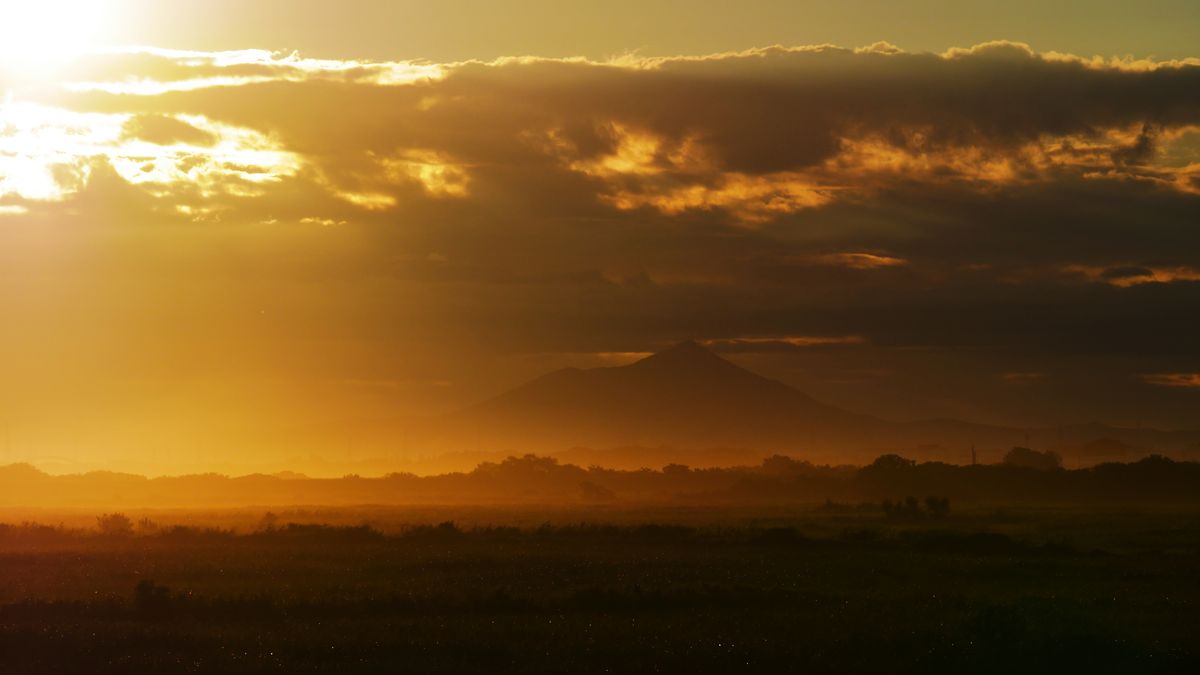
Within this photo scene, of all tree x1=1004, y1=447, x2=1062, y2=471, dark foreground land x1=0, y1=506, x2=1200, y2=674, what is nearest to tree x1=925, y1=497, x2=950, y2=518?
dark foreground land x1=0, y1=506, x2=1200, y2=674

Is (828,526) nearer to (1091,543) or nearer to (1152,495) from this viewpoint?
(1091,543)

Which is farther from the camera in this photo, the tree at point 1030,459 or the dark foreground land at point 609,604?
the tree at point 1030,459

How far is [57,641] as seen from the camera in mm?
32094

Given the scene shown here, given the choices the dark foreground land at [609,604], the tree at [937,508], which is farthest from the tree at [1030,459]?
the dark foreground land at [609,604]

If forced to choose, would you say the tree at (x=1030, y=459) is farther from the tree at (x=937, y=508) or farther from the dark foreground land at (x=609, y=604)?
the dark foreground land at (x=609, y=604)

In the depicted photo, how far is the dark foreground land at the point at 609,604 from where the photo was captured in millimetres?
29828

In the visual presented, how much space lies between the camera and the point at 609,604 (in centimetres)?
3909

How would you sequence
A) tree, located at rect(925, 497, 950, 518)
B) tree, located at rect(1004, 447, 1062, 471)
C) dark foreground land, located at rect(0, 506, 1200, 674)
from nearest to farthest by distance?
dark foreground land, located at rect(0, 506, 1200, 674), tree, located at rect(925, 497, 950, 518), tree, located at rect(1004, 447, 1062, 471)

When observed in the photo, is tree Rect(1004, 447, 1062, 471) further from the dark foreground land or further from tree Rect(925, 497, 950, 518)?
the dark foreground land

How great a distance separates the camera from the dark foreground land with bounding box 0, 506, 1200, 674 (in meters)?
29.8

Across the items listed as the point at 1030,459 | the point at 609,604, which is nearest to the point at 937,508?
the point at 609,604

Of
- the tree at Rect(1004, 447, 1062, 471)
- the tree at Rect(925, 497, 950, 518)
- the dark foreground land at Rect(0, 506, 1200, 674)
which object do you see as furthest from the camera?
the tree at Rect(1004, 447, 1062, 471)

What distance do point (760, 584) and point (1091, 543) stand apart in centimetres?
2690

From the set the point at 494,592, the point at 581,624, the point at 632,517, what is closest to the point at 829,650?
the point at 581,624
